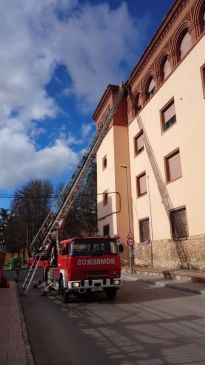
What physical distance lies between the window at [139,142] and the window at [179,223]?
296 inches

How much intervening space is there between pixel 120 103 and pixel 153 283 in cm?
1858

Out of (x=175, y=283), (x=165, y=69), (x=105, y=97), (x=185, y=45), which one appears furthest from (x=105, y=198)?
(x=175, y=283)

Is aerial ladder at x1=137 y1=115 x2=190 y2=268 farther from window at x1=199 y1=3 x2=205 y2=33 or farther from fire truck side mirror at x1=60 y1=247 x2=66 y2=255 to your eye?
fire truck side mirror at x1=60 y1=247 x2=66 y2=255

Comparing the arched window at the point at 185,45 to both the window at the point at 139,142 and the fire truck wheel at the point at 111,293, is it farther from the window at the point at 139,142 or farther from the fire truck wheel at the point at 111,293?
the fire truck wheel at the point at 111,293

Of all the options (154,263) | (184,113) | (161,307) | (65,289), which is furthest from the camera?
(154,263)

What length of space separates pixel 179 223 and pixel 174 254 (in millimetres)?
1871

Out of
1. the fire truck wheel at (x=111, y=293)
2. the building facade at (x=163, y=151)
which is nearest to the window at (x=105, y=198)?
the building facade at (x=163, y=151)

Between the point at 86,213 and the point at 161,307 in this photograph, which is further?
the point at 86,213

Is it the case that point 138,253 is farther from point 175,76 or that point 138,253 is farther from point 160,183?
point 175,76

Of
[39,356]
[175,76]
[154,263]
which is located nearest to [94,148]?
[175,76]

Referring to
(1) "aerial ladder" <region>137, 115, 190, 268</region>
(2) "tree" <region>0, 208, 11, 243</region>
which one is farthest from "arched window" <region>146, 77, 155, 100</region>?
(2) "tree" <region>0, 208, 11, 243</region>

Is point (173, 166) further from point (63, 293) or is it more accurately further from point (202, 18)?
point (63, 293)

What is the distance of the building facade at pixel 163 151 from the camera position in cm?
2075

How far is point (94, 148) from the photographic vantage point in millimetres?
23938
